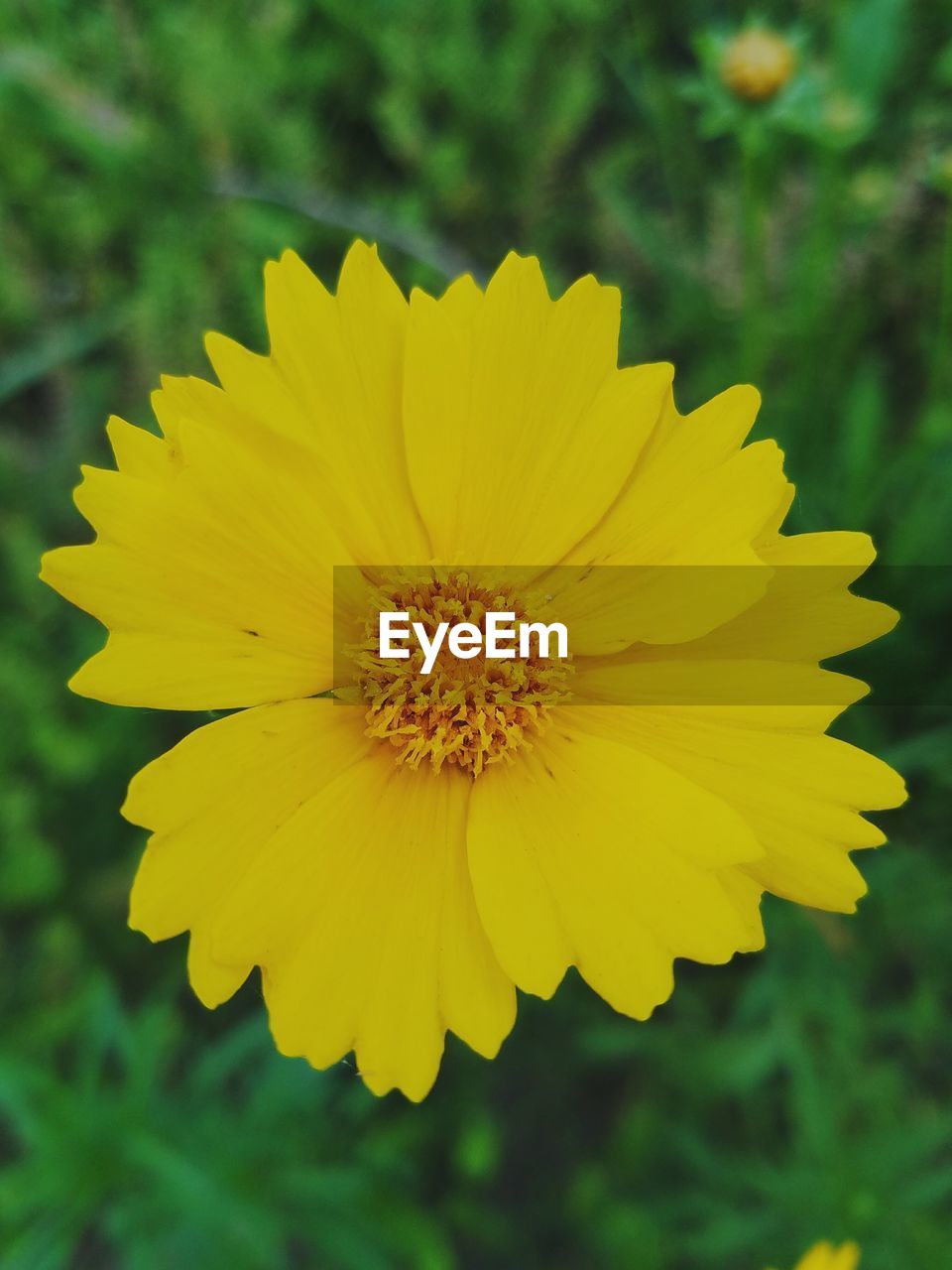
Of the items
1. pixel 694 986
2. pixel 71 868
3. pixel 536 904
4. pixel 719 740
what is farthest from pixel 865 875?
pixel 71 868

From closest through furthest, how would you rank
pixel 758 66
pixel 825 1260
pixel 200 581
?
pixel 200 581
pixel 825 1260
pixel 758 66

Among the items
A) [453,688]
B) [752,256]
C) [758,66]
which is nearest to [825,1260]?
[453,688]

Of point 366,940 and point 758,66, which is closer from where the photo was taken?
point 366,940

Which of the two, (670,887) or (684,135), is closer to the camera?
(670,887)

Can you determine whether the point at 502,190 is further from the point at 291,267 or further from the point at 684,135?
the point at 291,267

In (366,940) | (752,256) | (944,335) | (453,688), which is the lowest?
(366,940)

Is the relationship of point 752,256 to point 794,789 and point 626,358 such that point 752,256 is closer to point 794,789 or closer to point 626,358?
point 626,358

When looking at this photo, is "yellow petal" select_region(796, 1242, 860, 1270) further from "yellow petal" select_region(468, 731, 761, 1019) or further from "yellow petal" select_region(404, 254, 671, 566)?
"yellow petal" select_region(404, 254, 671, 566)

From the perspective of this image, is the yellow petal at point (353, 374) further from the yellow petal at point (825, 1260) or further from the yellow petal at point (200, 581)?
the yellow petal at point (825, 1260)
